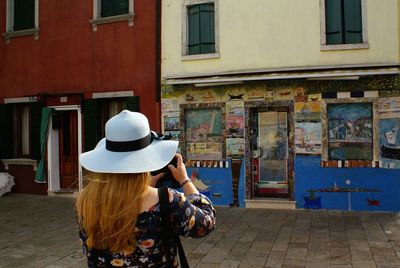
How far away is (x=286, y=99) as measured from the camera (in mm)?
10102

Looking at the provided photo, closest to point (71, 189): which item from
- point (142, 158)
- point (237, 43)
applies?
point (237, 43)

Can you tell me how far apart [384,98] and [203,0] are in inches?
191

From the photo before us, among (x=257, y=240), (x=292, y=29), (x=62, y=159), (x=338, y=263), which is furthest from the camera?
(x=62, y=159)

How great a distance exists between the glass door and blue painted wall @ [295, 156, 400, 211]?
0.51 metres

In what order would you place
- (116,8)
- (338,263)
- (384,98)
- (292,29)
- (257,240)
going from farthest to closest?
(116,8)
(292,29)
(384,98)
(257,240)
(338,263)

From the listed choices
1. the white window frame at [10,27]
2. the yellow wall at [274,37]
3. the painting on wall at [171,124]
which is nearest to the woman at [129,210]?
the yellow wall at [274,37]

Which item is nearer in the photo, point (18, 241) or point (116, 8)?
point (18, 241)

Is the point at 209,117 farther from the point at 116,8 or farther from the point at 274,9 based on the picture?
the point at 116,8

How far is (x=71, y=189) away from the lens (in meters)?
12.5

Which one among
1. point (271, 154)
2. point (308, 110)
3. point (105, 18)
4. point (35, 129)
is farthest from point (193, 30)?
point (35, 129)

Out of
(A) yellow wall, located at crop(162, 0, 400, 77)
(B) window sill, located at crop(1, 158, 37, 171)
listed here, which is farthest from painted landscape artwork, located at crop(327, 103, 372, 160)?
(B) window sill, located at crop(1, 158, 37, 171)

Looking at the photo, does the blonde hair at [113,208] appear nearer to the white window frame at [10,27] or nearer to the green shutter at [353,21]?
the green shutter at [353,21]

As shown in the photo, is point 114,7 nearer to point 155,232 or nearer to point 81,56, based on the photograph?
point 81,56

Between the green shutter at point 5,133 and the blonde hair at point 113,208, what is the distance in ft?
40.2
